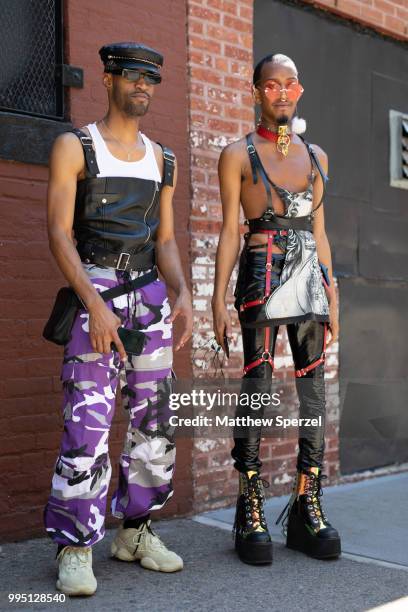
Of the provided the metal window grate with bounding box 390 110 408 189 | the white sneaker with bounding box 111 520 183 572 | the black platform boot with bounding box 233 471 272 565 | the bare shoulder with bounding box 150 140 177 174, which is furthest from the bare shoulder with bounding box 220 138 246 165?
the metal window grate with bounding box 390 110 408 189

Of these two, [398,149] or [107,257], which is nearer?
[107,257]

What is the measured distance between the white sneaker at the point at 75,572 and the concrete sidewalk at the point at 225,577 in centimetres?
5

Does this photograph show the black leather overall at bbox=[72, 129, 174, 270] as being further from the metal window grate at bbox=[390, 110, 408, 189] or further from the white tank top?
the metal window grate at bbox=[390, 110, 408, 189]

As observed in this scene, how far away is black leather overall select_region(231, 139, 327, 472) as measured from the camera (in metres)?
3.97

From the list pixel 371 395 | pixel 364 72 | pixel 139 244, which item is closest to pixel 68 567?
pixel 139 244

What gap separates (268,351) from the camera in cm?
400

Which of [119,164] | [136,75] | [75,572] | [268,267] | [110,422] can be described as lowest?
[75,572]

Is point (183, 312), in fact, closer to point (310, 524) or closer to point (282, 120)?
point (282, 120)

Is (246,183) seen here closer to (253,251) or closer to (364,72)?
(253,251)

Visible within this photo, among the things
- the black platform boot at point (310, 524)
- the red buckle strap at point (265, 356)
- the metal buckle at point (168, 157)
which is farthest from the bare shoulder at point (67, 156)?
the black platform boot at point (310, 524)

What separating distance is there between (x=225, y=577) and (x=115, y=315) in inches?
50.5

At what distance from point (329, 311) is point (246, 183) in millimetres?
761

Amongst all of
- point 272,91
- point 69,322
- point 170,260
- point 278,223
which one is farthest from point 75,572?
point 272,91

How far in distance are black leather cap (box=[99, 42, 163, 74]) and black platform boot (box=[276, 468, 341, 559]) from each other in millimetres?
2063
